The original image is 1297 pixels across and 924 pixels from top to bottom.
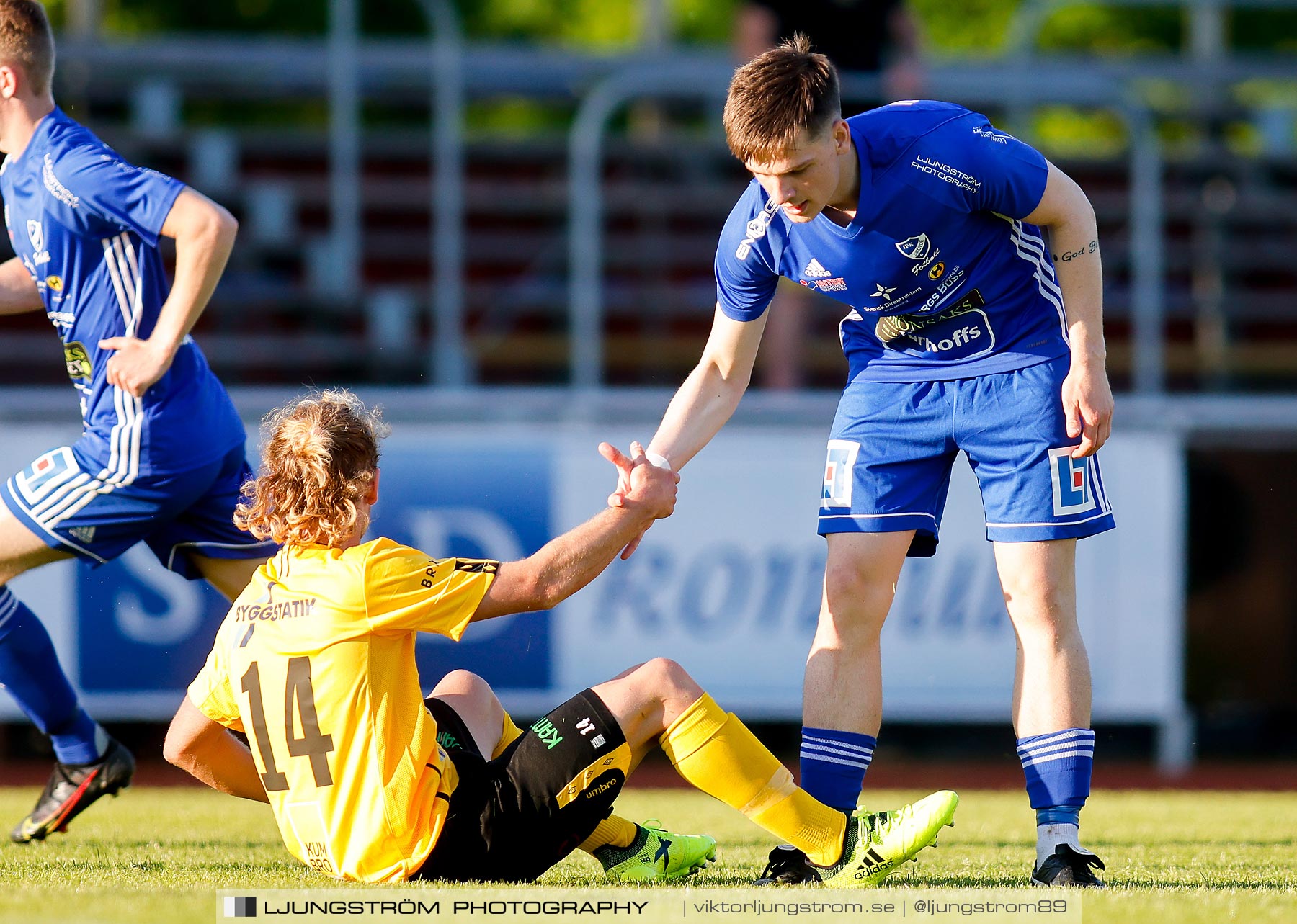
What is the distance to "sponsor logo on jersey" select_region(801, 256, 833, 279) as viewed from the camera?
3.93 metres

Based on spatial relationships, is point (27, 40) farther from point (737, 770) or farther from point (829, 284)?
point (737, 770)

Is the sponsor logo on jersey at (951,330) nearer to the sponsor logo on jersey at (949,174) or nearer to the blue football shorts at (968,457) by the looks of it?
the blue football shorts at (968,457)

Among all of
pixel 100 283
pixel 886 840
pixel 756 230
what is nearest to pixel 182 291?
pixel 100 283

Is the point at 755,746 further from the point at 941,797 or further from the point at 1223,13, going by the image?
the point at 1223,13

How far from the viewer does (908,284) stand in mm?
3922

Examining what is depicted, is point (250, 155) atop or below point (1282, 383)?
atop

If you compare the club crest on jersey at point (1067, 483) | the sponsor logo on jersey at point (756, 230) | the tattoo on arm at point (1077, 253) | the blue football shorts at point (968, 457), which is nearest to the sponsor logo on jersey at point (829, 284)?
the sponsor logo on jersey at point (756, 230)

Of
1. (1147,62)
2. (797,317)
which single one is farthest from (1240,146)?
(797,317)

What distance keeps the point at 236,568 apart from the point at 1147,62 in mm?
9743

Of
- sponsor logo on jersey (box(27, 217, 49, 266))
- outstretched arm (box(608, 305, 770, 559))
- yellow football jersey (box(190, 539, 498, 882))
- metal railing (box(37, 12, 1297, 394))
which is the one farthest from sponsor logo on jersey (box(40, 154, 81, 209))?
metal railing (box(37, 12, 1297, 394))

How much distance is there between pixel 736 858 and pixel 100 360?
2290 millimetres

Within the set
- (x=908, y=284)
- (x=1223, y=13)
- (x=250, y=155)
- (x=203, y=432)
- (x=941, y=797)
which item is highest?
(x=1223, y=13)

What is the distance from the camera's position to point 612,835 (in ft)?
12.6

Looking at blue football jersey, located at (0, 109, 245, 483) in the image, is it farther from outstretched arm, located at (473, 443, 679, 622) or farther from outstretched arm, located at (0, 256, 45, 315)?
outstretched arm, located at (473, 443, 679, 622)
